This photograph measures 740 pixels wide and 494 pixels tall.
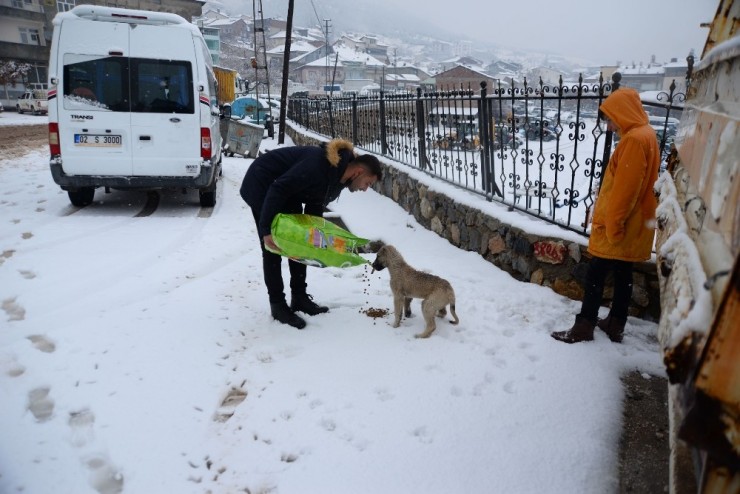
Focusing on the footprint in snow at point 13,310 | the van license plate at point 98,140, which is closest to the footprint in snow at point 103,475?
the footprint in snow at point 13,310

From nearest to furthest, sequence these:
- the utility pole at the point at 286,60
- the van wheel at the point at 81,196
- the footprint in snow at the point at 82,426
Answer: the footprint in snow at the point at 82,426 → the van wheel at the point at 81,196 → the utility pole at the point at 286,60

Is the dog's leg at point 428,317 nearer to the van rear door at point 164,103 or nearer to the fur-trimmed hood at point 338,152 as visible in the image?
the fur-trimmed hood at point 338,152

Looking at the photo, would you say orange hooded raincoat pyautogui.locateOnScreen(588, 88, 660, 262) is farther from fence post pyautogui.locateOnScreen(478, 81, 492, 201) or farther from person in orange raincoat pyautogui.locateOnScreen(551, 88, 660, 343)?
fence post pyautogui.locateOnScreen(478, 81, 492, 201)

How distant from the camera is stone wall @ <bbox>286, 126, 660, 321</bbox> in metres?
3.75

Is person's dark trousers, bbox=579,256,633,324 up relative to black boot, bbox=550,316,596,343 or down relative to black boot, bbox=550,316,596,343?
up

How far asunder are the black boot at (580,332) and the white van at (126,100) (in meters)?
5.92

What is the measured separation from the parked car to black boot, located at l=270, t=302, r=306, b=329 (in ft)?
120

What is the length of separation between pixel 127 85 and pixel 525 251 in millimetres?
6205

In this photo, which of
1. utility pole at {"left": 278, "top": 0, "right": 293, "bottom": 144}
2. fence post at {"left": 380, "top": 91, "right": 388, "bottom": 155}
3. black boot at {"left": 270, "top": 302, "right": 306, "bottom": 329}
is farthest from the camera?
utility pole at {"left": 278, "top": 0, "right": 293, "bottom": 144}

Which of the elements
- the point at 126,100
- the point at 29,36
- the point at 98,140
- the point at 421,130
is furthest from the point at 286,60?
the point at 29,36

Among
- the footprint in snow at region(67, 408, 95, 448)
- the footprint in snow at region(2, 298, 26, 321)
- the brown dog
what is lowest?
the footprint in snow at region(67, 408, 95, 448)

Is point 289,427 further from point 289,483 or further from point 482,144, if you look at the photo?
point 482,144

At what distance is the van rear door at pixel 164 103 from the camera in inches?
262

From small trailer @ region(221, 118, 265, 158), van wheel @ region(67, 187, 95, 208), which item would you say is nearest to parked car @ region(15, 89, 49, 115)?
small trailer @ region(221, 118, 265, 158)
